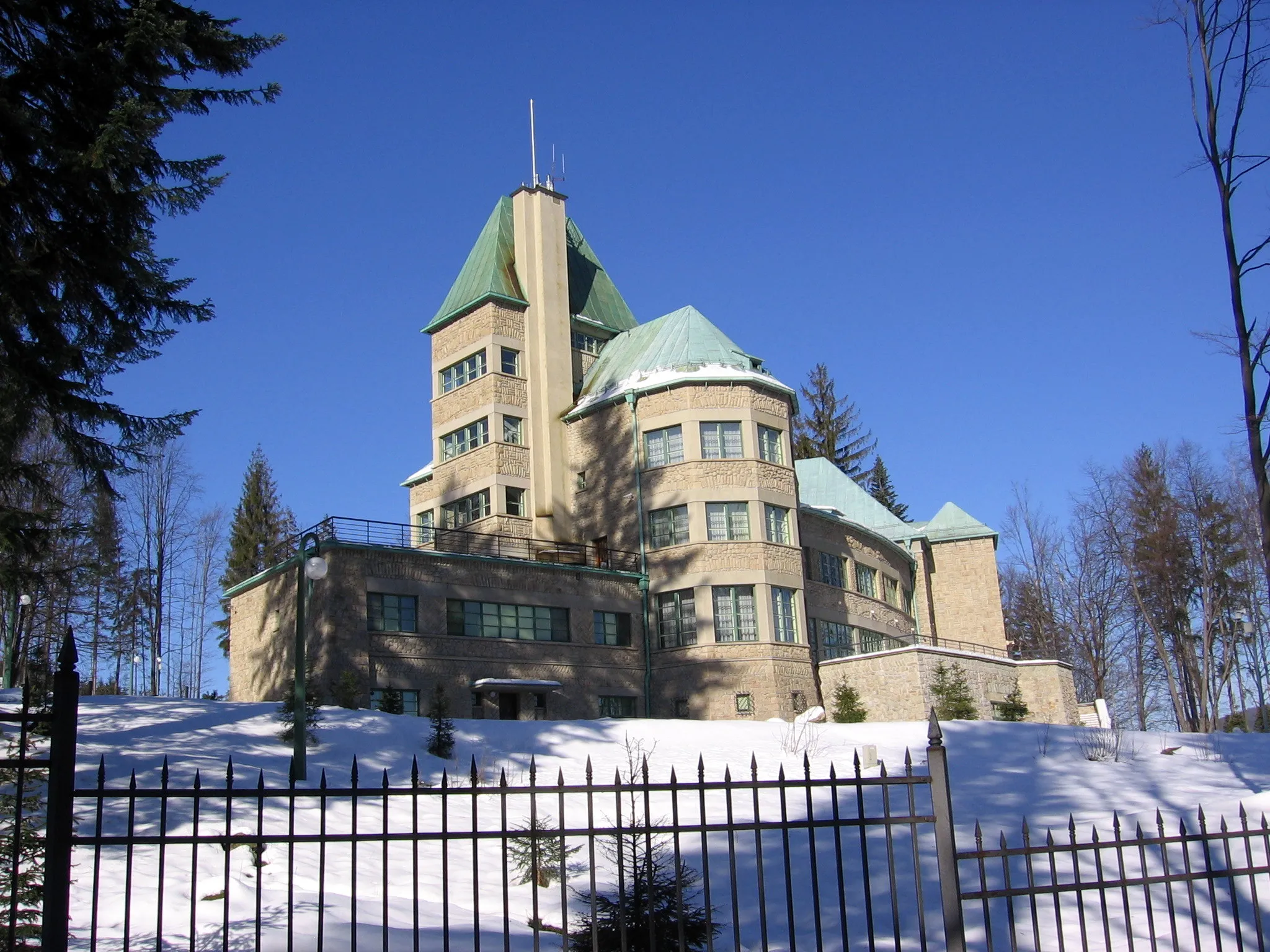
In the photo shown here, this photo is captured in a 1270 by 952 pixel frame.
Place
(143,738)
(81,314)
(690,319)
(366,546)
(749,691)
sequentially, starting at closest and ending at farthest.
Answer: (81,314)
(143,738)
(366,546)
(749,691)
(690,319)

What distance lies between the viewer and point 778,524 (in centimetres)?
3884

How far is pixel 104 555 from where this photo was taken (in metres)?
43.9

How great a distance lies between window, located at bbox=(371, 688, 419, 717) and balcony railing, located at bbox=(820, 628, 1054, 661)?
46.2 feet

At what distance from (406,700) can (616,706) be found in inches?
299

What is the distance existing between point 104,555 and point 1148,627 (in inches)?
1719

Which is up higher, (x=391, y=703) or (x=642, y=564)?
(x=642, y=564)

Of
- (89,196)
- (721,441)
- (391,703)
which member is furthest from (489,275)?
(89,196)

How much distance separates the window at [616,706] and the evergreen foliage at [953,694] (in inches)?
370

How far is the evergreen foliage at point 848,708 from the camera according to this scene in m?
36.4

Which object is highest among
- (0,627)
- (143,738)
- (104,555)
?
(104,555)

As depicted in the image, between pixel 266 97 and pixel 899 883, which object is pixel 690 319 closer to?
pixel 266 97

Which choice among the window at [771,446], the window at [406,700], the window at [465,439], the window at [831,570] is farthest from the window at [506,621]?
the window at [831,570]

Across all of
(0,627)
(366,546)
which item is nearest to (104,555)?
(0,627)

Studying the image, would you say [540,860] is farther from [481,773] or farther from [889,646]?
[889,646]
